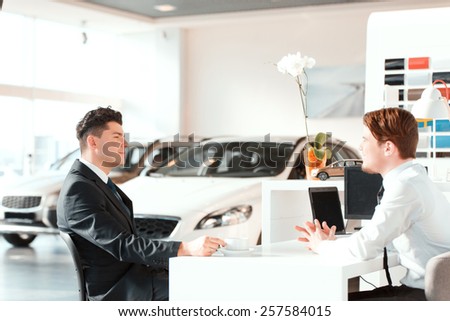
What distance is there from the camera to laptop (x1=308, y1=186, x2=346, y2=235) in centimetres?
389

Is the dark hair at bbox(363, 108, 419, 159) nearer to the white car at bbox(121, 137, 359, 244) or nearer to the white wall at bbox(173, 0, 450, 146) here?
the white car at bbox(121, 137, 359, 244)

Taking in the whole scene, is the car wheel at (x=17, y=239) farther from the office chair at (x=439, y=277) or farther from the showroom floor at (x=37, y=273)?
the office chair at (x=439, y=277)

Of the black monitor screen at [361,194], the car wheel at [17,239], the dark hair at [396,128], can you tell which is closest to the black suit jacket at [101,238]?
the dark hair at [396,128]

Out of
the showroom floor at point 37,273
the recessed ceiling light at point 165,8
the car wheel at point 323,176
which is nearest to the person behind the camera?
the car wheel at point 323,176

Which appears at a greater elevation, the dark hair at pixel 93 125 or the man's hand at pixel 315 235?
the dark hair at pixel 93 125

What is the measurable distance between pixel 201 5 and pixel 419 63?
793 cm

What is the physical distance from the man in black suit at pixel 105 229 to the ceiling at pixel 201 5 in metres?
Result: 9.16

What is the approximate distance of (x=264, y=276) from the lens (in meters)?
2.68

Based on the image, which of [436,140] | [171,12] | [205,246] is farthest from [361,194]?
[171,12]

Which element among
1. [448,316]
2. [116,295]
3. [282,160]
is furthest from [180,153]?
[448,316]

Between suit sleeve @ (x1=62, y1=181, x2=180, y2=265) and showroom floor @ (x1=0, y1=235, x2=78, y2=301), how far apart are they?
2.90 m

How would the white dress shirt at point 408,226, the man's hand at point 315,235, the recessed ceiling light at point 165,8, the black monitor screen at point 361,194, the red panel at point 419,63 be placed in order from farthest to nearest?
the recessed ceiling light at point 165,8 → the red panel at point 419,63 → the black monitor screen at point 361,194 → the man's hand at point 315,235 → the white dress shirt at point 408,226

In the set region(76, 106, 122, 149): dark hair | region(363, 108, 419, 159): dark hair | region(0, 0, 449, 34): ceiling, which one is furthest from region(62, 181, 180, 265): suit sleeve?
region(0, 0, 449, 34): ceiling

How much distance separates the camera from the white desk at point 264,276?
8.41ft
